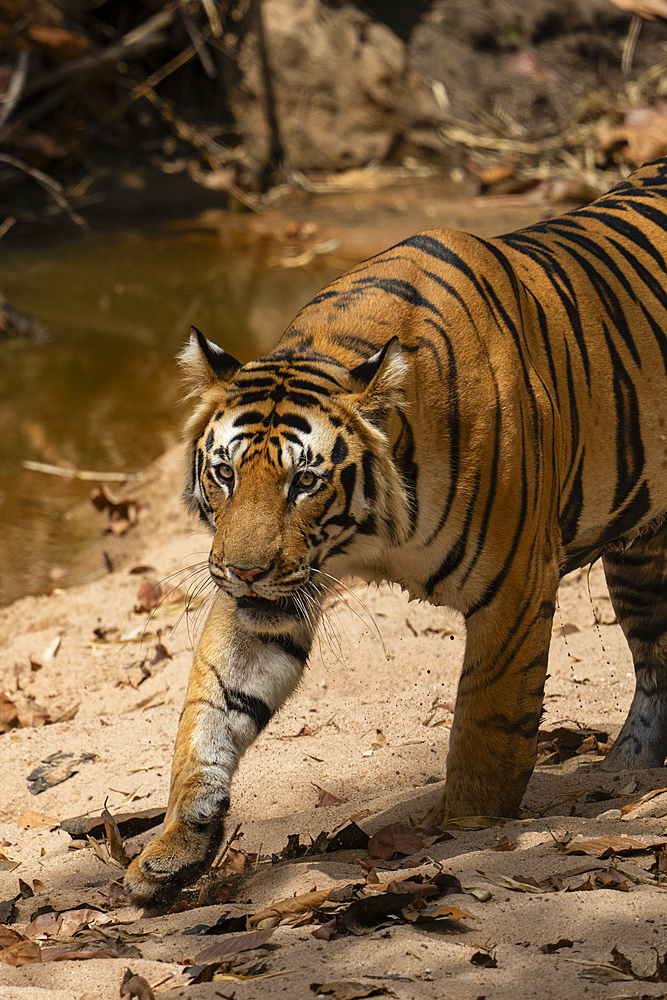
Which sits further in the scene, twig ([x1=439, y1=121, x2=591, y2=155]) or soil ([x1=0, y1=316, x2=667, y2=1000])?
twig ([x1=439, y1=121, x2=591, y2=155])

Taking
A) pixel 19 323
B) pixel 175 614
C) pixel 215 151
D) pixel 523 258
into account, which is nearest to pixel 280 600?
pixel 523 258

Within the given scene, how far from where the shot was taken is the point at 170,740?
4016 millimetres

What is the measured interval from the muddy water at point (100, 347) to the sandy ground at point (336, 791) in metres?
0.52

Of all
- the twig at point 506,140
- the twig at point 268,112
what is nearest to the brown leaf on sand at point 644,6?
the twig at point 506,140

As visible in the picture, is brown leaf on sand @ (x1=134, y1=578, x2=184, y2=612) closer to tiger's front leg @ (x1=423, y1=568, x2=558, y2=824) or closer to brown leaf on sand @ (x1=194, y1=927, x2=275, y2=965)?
tiger's front leg @ (x1=423, y1=568, x2=558, y2=824)

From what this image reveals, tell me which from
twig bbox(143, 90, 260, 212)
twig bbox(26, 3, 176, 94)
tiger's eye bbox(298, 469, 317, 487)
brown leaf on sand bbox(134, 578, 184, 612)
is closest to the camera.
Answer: tiger's eye bbox(298, 469, 317, 487)

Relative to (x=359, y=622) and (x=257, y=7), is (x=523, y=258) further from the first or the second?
(x=257, y=7)

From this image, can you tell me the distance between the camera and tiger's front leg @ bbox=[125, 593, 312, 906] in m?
2.84

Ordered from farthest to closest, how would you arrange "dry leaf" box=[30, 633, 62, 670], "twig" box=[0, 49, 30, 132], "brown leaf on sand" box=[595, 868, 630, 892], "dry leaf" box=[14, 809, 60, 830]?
"twig" box=[0, 49, 30, 132], "dry leaf" box=[30, 633, 62, 670], "dry leaf" box=[14, 809, 60, 830], "brown leaf on sand" box=[595, 868, 630, 892]

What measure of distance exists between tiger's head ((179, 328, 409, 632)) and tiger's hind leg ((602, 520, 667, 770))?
1.26 metres

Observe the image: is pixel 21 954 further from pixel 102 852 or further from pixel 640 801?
pixel 640 801

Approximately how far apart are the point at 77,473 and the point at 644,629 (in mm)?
3738

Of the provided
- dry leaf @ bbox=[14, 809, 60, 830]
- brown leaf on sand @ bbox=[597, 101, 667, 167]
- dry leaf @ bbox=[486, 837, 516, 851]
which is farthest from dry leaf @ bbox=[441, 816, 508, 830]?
brown leaf on sand @ bbox=[597, 101, 667, 167]

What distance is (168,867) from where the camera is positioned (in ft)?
9.26
